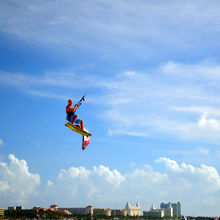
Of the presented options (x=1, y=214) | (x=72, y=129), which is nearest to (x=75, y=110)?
(x=72, y=129)

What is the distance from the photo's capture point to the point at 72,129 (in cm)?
4512

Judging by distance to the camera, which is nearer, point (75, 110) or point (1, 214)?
point (75, 110)

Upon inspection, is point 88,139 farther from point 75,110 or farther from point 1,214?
point 1,214

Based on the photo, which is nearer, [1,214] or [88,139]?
[88,139]

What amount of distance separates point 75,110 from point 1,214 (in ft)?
568

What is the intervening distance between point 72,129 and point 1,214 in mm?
170912

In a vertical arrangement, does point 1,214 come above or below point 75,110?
below

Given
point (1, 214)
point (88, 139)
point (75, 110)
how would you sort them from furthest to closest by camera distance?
point (1, 214) → point (88, 139) → point (75, 110)

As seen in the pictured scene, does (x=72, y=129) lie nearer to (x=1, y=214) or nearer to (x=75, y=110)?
(x=75, y=110)

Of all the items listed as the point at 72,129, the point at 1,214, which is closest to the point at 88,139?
the point at 72,129

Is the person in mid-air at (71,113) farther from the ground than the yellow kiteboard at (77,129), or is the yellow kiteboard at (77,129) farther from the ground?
the person in mid-air at (71,113)

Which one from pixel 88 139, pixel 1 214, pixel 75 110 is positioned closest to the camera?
pixel 75 110

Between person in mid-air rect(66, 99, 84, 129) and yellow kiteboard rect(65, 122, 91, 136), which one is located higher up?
person in mid-air rect(66, 99, 84, 129)

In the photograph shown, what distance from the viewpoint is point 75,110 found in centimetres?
4366
